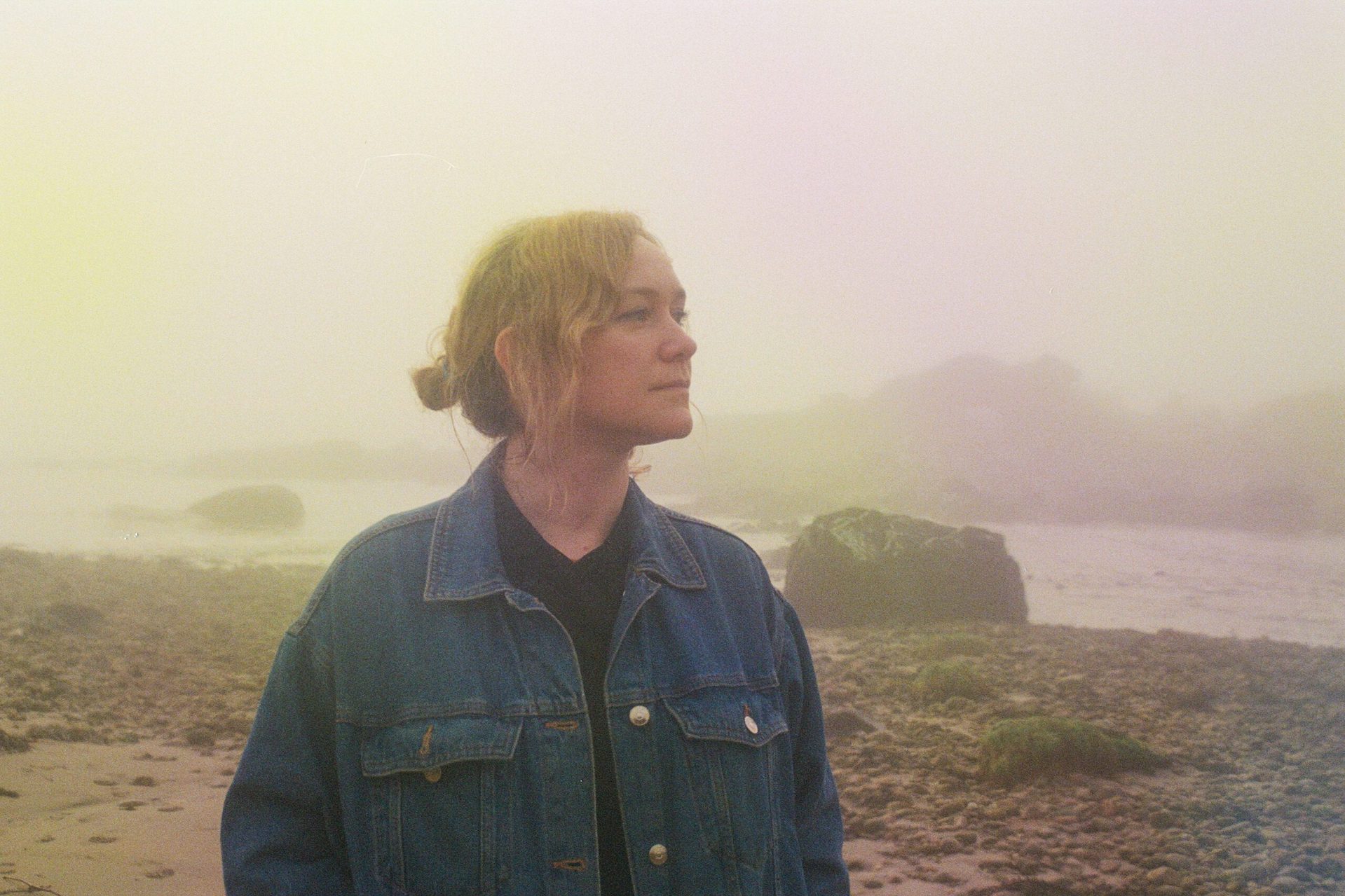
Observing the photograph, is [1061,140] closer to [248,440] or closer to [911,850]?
[911,850]

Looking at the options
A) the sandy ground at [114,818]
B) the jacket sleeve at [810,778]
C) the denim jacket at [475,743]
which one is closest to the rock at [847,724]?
the jacket sleeve at [810,778]

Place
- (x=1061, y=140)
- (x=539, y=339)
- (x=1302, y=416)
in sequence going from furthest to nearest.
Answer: (x=1061, y=140), (x=1302, y=416), (x=539, y=339)

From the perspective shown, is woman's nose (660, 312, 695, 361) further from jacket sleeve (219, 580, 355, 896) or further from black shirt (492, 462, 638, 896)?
jacket sleeve (219, 580, 355, 896)

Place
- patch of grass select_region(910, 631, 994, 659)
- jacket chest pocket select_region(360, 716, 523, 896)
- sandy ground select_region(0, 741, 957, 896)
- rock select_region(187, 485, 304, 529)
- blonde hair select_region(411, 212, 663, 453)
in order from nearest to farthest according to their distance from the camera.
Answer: jacket chest pocket select_region(360, 716, 523, 896) < blonde hair select_region(411, 212, 663, 453) < sandy ground select_region(0, 741, 957, 896) < patch of grass select_region(910, 631, 994, 659) < rock select_region(187, 485, 304, 529)

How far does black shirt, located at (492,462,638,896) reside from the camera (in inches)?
50.9

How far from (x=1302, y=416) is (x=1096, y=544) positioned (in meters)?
0.50

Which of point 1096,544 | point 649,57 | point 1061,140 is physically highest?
point 649,57

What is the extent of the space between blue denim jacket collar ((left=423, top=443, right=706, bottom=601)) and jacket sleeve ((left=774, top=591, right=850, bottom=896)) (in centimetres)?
20

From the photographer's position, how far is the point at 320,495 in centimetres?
250

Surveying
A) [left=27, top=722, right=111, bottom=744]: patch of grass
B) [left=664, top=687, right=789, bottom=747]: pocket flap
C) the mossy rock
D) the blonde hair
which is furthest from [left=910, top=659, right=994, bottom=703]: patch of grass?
[left=27, top=722, right=111, bottom=744]: patch of grass

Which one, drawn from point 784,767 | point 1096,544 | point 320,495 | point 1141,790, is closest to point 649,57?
point 320,495

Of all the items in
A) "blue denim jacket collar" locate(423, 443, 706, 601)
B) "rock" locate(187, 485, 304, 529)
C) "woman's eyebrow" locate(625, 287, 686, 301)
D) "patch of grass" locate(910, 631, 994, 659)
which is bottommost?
"patch of grass" locate(910, 631, 994, 659)

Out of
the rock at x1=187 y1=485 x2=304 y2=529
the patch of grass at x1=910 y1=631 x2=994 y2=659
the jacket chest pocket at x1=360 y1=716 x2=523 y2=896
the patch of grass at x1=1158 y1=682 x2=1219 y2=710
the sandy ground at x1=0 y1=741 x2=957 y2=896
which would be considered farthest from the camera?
the rock at x1=187 y1=485 x2=304 y2=529

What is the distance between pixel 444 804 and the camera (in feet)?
4.10
